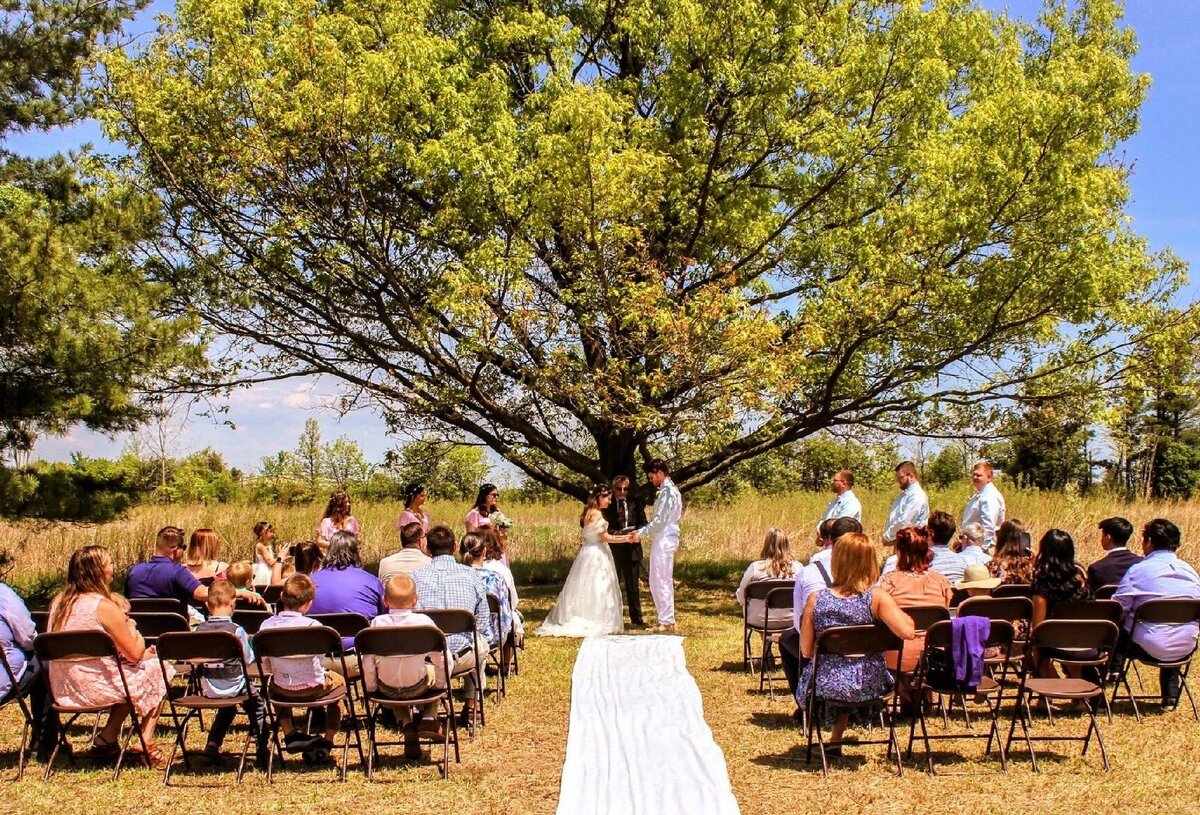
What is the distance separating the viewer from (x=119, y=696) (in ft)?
21.0

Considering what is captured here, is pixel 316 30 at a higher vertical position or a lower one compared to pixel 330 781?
higher

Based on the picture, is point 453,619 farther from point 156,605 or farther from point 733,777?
point 156,605

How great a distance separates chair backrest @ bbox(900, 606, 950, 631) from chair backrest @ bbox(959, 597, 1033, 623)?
0.13 meters

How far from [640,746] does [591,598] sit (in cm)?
564

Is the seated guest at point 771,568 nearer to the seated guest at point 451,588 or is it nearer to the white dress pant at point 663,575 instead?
the seated guest at point 451,588

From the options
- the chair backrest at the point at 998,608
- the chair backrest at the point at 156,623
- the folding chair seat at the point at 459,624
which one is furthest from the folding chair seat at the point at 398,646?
the chair backrest at the point at 998,608

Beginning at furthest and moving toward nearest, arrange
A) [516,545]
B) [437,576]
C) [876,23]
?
[516,545], [876,23], [437,576]

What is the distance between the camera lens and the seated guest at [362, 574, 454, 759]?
642cm

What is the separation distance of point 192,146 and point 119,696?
871cm

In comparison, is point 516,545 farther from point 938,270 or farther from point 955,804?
point 955,804

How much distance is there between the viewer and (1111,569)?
27.7ft

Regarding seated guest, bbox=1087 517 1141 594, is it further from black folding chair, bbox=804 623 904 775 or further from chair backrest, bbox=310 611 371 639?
chair backrest, bbox=310 611 371 639

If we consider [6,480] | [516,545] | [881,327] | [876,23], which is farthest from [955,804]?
[516,545]

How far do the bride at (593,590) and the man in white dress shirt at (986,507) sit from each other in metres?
3.88
